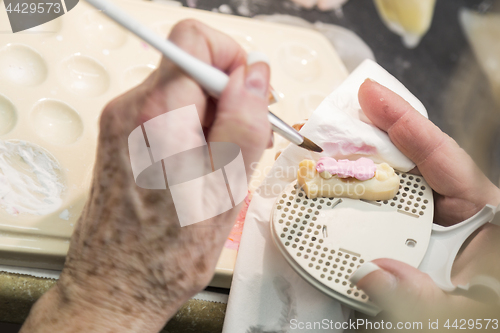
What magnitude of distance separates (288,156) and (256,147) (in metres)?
0.16

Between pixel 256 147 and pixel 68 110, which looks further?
pixel 68 110

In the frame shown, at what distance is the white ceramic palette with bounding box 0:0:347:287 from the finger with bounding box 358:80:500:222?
135 millimetres

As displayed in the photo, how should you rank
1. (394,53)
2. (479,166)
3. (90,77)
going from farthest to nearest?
1. (394,53)
2. (90,77)
3. (479,166)

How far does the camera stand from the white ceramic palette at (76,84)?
39 cm

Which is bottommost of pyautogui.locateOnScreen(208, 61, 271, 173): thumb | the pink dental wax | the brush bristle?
the pink dental wax

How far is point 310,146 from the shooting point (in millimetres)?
368

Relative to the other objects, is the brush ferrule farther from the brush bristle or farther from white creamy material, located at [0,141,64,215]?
white creamy material, located at [0,141,64,215]

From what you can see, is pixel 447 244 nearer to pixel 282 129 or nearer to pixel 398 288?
pixel 398 288

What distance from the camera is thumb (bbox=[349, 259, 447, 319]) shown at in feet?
1.04

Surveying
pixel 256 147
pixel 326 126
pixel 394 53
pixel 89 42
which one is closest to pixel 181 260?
pixel 256 147

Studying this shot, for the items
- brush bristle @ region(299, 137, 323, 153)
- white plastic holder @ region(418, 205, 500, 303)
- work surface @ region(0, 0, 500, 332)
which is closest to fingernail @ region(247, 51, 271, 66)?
brush bristle @ region(299, 137, 323, 153)

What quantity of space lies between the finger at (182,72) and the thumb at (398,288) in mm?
193

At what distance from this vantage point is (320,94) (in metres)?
0.55

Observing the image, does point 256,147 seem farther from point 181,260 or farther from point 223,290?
point 223,290
